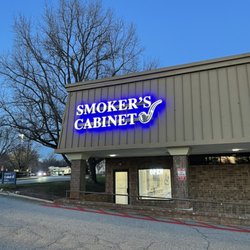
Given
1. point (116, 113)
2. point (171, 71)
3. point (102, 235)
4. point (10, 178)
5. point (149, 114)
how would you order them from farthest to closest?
point (10, 178), point (116, 113), point (171, 71), point (149, 114), point (102, 235)

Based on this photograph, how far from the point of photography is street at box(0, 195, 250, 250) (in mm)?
7082

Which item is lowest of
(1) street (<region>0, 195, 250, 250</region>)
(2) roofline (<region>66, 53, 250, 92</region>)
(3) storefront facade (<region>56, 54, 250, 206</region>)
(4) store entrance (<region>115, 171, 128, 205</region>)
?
(1) street (<region>0, 195, 250, 250</region>)

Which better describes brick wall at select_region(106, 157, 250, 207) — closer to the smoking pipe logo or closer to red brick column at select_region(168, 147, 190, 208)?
red brick column at select_region(168, 147, 190, 208)

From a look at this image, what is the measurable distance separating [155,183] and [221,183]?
3.76m

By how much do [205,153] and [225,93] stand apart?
4340 millimetres

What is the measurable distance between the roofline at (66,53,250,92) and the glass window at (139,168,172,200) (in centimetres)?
576

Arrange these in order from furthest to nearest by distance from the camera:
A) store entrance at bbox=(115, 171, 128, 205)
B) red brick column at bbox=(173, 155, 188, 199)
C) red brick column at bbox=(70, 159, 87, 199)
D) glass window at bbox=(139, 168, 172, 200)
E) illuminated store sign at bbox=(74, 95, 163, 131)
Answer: store entrance at bbox=(115, 171, 128, 205) → glass window at bbox=(139, 168, 172, 200) → red brick column at bbox=(70, 159, 87, 199) → illuminated store sign at bbox=(74, 95, 163, 131) → red brick column at bbox=(173, 155, 188, 199)

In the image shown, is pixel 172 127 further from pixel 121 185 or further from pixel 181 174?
pixel 121 185

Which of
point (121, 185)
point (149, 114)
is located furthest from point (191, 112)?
point (121, 185)

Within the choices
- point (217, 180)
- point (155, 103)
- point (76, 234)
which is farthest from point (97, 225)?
point (217, 180)

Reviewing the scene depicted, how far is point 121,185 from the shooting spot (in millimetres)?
18266

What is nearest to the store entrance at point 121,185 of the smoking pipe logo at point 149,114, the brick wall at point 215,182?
the brick wall at point 215,182

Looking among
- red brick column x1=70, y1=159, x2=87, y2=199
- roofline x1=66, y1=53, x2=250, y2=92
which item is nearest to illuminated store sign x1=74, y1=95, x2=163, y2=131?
roofline x1=66, y1=53, x2=250, y2=92

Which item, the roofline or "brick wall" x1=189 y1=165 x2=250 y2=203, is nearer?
the roofline
